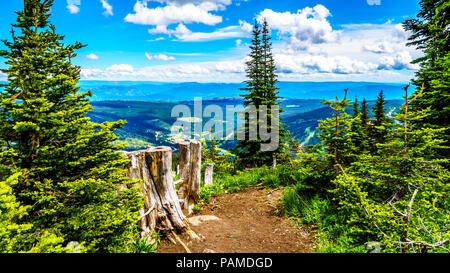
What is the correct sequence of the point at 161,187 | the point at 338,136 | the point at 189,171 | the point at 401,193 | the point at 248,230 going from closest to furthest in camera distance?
the point at 401,193 < the point at 161,187 < the point at 338,136 < the point at 248,230 < the point at 189,171

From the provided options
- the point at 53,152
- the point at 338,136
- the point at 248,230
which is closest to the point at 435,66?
the point at 338,136

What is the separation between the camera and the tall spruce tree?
15906mm

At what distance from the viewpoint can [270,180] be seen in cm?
979

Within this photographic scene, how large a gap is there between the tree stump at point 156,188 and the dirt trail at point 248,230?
1.55 ft

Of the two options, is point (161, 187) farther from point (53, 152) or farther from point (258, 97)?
point (258, 97)

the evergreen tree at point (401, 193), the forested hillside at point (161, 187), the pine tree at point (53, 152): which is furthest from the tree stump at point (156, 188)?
the evergreen tree at point (401, 193)

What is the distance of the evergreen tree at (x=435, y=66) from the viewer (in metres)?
6.77

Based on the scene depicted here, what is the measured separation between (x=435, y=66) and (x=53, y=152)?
12.0 metres

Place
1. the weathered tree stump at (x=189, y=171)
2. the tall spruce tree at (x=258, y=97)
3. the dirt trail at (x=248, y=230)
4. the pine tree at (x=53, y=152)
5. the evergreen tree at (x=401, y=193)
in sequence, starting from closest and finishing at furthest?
the pine tree at (x=53, y=152)
the evergreen tree at (x=401, y=193)
the dirt trail at (x=248, y=230)
the weathered tree stump at (x=189, y=171)
the tall spruce tree at (x=258, y=97)

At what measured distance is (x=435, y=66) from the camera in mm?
8430

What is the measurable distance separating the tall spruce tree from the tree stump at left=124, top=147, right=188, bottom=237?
10386 mm

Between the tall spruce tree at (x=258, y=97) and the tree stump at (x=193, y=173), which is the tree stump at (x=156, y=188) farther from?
the tall spruce tree at (x=258, y=97)
